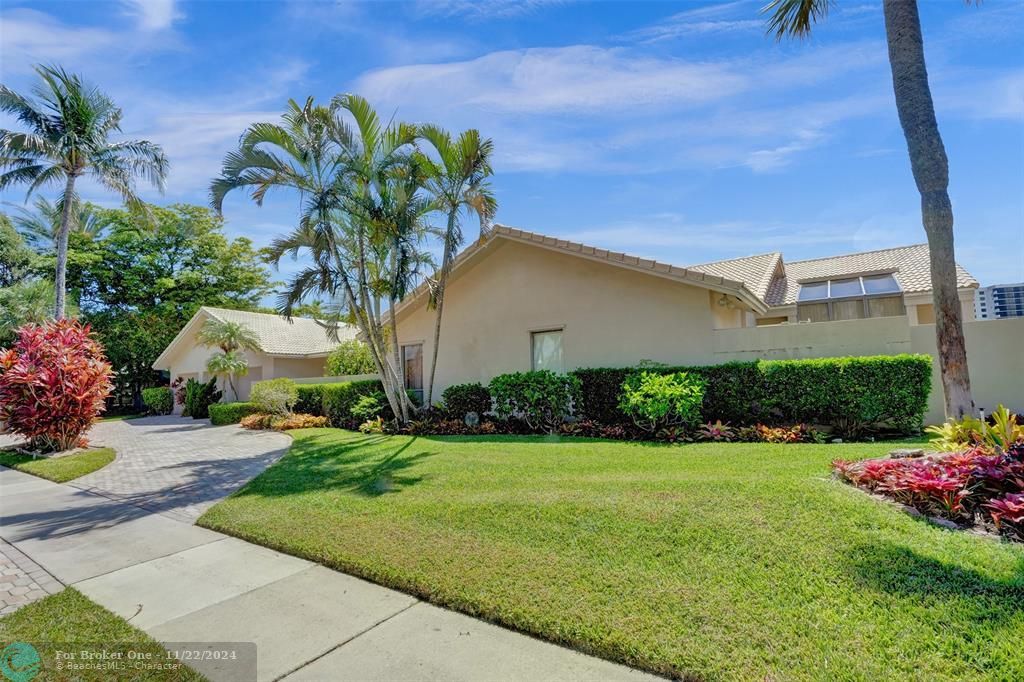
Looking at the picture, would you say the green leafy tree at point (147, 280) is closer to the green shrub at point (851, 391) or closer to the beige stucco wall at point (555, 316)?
the beige stucco wall at point (555, 316)

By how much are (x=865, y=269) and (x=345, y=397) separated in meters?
19.3

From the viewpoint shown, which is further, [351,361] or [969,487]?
[351,361]

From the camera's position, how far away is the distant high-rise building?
15859 mm

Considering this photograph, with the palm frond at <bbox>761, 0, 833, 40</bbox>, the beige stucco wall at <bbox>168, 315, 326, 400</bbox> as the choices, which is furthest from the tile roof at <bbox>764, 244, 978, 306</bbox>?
the beige stucco wall at <bbox>168, 315, 326, 400</bbox>

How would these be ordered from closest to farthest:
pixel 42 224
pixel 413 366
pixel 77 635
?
pixel 77 635 → pixel 413 366 → pixel 42 224

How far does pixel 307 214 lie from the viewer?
39.8ft

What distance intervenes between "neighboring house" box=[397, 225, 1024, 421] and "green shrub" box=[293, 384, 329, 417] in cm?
365

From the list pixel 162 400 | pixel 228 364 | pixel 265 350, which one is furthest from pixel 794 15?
pixel 162 400

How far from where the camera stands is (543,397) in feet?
38.8

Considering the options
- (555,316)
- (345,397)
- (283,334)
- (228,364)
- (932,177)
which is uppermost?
(932,177)

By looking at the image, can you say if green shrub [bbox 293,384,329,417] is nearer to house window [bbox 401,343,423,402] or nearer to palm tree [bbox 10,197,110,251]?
house window [bbox 401,343,423,402]

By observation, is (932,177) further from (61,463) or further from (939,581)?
(61,463)

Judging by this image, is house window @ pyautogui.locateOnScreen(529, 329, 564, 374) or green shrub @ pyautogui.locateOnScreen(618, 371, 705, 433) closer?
green shrub @ pyautogui.locateOnScreen(618, 371, 705, 433)

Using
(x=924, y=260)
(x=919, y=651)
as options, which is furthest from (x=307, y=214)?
(x=924, y=260)
